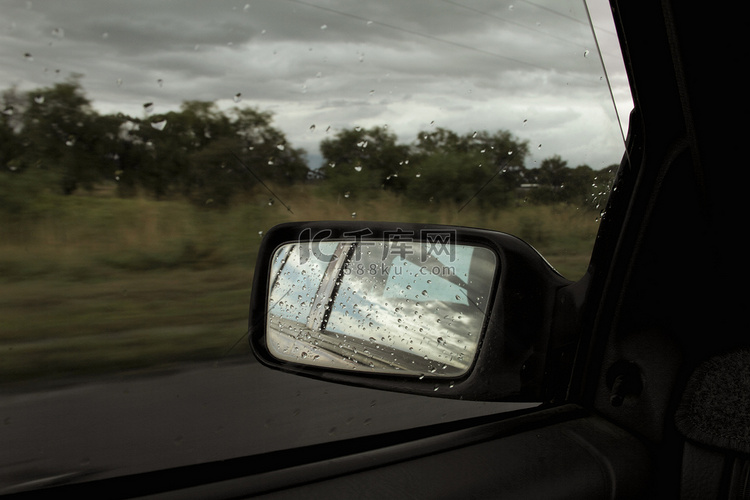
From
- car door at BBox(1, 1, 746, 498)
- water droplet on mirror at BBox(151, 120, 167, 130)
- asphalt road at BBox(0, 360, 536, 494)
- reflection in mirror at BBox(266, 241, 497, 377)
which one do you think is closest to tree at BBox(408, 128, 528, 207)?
reflection in mirror at BBox(266, 241, 497, 377)

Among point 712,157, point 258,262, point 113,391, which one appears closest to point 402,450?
point 258,262

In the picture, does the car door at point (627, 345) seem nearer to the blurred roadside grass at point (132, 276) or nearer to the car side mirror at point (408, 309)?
the car side mirror at point (408, 309)

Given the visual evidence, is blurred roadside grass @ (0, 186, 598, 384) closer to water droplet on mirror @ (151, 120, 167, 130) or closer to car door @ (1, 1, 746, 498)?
water droplet on mirror @ (151, 120, 167, 130)

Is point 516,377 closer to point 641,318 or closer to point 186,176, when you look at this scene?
point 641,318

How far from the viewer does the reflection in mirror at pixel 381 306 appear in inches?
81.0

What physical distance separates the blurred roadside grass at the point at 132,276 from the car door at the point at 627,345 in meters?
0.46

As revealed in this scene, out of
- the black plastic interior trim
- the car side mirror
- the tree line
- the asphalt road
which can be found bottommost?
the black plastic interior trim

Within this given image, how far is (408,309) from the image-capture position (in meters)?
2.13

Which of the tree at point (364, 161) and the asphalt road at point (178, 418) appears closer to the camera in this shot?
the asphalt road at point (178, 418)

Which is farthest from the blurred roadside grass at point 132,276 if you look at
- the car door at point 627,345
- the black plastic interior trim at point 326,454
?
the car door at point 627,345

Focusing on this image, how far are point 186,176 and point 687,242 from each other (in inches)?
65.4

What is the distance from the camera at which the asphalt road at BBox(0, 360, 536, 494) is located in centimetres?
164

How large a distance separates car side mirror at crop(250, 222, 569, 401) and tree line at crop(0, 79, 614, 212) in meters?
0.20

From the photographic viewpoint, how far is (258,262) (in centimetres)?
197
